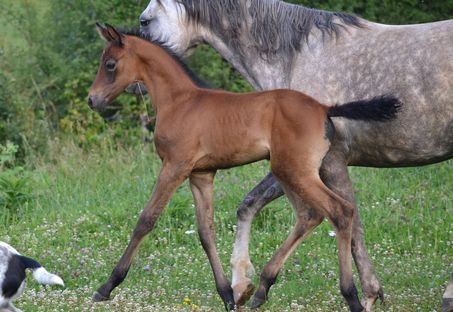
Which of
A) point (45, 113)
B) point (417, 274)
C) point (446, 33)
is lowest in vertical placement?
point (45, 113)

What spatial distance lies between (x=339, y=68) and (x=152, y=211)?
1630 mm

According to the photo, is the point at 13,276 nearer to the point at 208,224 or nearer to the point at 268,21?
the point at 208,224

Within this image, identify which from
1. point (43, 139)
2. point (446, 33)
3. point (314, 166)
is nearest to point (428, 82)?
point (446, 33)

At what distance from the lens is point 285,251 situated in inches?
254

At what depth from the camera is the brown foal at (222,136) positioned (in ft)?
19.3

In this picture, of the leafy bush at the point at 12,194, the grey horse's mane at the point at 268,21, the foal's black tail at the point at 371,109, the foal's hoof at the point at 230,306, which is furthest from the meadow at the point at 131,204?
the grey horse's mane at the point at 268,21

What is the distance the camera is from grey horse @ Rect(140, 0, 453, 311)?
6.33 metres

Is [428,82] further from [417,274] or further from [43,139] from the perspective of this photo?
[43,139]

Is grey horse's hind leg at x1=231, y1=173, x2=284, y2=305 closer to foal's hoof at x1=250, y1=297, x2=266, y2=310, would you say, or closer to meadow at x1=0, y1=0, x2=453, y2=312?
meadow at x1=0, y1=0, x2=453, y2=312

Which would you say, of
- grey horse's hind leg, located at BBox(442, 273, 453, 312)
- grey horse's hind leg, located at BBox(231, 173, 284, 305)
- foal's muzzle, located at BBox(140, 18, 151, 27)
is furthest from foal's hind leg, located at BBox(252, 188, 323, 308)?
foal's muzzle, located at BBox(140, 18, 151, 27)

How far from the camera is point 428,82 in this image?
248 inches

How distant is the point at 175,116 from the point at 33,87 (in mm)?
7350

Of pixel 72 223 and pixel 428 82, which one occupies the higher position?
pixel 428 82

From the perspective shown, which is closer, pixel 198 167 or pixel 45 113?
pixel 198 167
